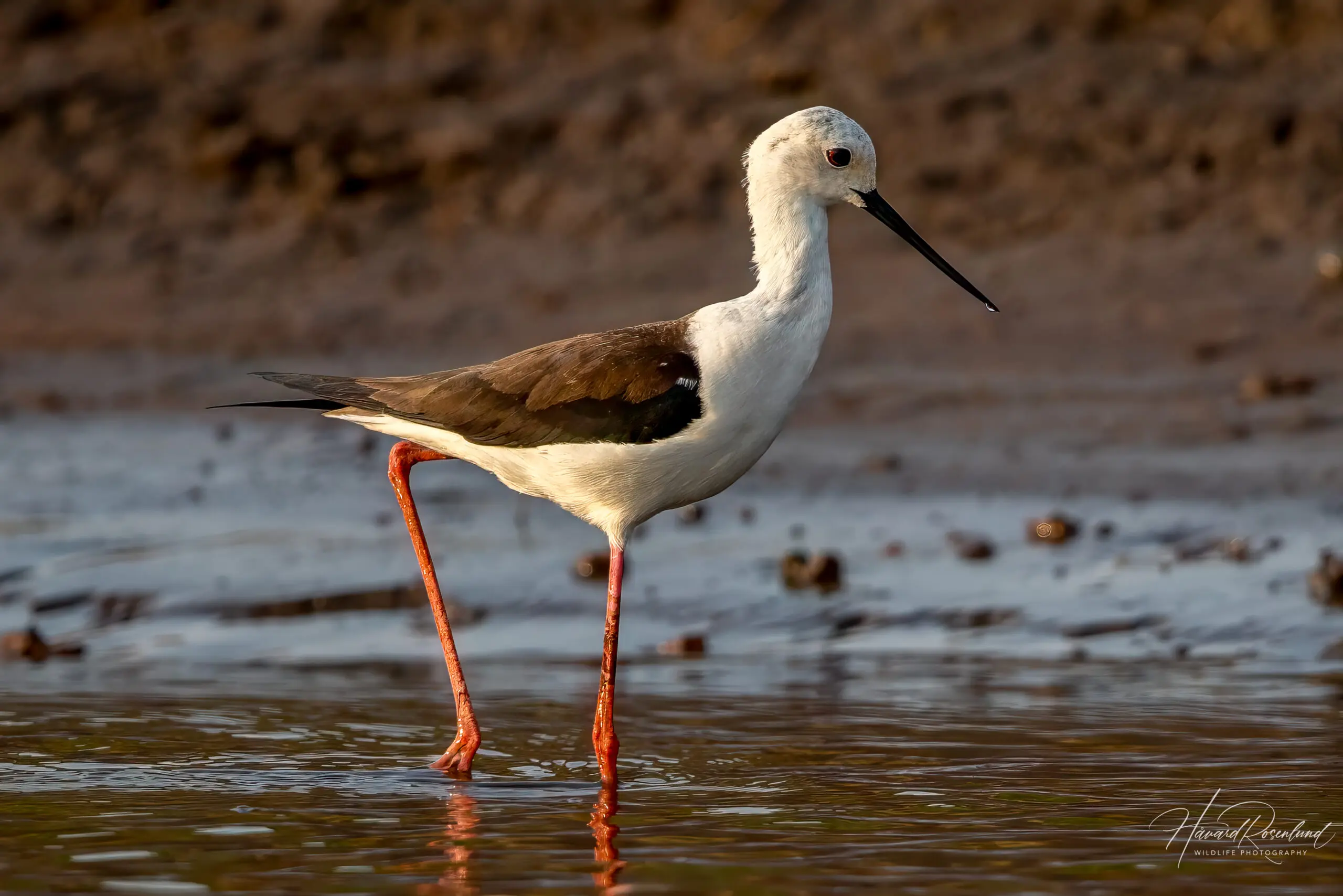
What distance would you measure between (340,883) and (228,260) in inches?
591

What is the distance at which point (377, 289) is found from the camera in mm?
18859

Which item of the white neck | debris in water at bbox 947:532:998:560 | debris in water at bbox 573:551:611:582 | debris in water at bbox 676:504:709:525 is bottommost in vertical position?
debris in water at bbox 947:532:998:560

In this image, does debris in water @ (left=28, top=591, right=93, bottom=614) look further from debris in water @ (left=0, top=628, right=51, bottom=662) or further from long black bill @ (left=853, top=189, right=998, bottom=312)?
long black bill @ (left=853, top=189, right=998, bottom=312)

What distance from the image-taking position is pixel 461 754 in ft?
22.8

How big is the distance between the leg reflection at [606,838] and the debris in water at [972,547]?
4.19 m

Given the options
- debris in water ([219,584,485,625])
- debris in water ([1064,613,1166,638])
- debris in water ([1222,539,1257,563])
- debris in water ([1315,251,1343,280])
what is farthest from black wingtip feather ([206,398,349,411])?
debris in water ([1315,251,1343,280])

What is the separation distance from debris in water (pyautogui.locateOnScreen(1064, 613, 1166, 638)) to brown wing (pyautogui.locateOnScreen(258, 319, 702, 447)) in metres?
3.04

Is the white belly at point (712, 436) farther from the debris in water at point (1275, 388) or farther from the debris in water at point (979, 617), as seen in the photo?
the debris in water at point (1275, 388)

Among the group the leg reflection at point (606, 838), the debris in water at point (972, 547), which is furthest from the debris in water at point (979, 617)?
the leg reflection at point (606, 838)

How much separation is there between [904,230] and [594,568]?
3469 mm

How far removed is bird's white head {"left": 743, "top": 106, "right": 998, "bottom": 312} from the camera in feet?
23.2

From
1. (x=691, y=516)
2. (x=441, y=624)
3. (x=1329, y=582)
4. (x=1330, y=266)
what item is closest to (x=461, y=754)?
(x=441, y=624)

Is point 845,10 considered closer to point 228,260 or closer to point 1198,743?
point 228,260

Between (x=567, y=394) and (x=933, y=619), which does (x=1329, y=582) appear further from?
(x=567, y=394)
